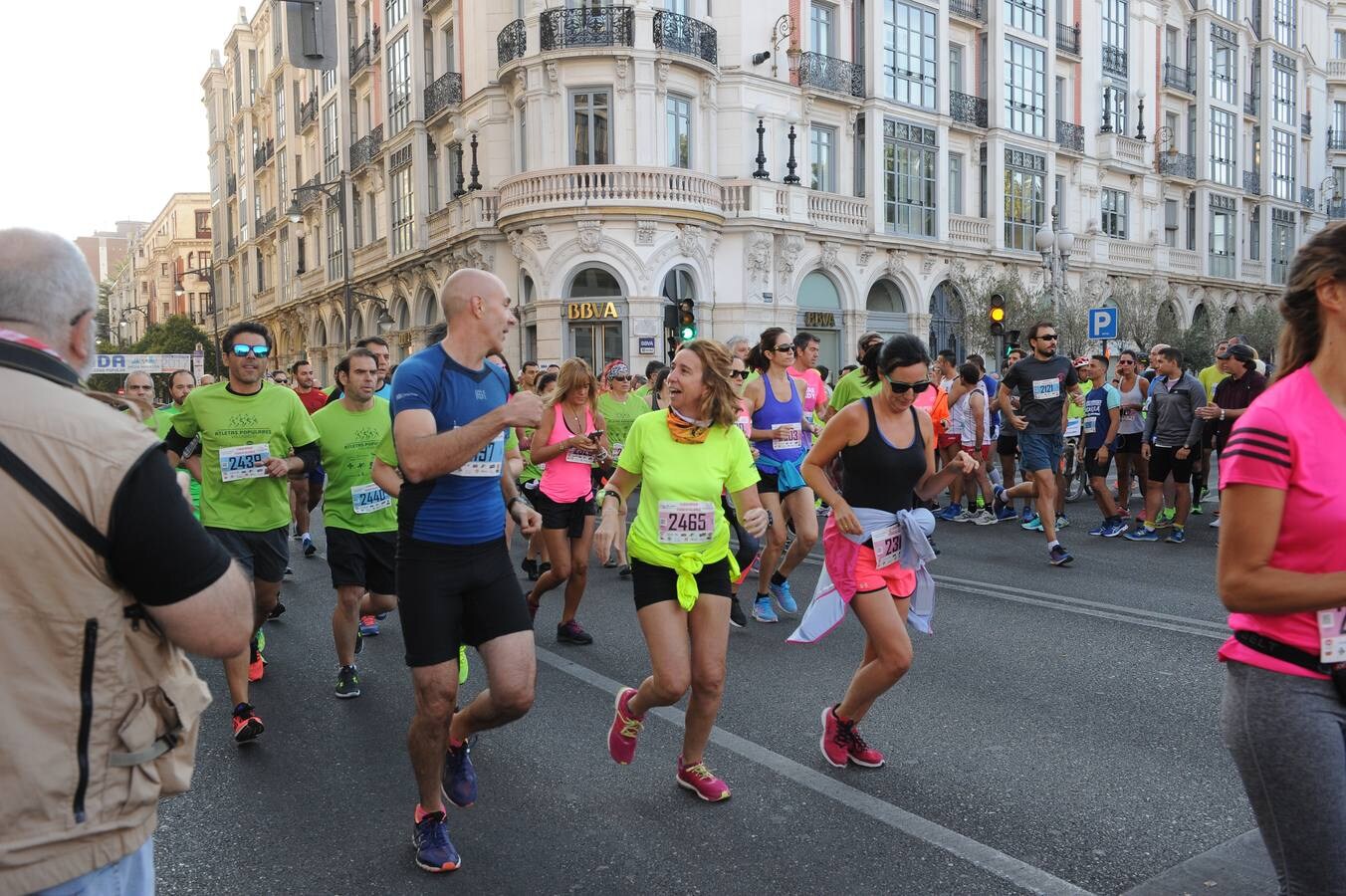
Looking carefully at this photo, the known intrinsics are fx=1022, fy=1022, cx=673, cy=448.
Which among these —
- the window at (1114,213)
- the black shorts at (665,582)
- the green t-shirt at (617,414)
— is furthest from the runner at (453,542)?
the window at (1114,213)

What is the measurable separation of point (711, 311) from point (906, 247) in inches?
320

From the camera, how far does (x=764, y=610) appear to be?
770 cm

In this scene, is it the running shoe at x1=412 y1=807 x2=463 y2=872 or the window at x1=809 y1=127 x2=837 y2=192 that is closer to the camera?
the running shoe at x1=412 y1=807 x2=463 y2=872

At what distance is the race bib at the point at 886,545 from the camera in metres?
4.59

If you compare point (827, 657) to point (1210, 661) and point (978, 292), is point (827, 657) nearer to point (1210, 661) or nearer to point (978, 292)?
point (1210, 661)

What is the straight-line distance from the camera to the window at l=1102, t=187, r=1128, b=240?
40688 millimetres

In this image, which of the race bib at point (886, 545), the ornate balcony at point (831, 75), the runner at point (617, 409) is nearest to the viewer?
the race bib at point (886, 545)

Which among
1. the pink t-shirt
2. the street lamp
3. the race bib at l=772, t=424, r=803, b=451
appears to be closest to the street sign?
the street lamp

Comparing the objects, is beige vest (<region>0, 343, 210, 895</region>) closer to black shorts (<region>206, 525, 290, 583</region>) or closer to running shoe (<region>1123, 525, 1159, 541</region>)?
black shorts (<region>206, 525, 290, 583</region>)

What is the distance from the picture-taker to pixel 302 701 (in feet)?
19.3

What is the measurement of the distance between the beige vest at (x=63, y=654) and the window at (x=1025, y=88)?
3781 centimetres

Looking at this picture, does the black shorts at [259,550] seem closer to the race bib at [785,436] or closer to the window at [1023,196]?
the race bib at [785,436]

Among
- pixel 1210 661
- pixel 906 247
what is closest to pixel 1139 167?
pixel 906 247

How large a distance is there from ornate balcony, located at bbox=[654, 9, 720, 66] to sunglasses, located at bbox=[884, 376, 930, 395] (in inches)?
938
